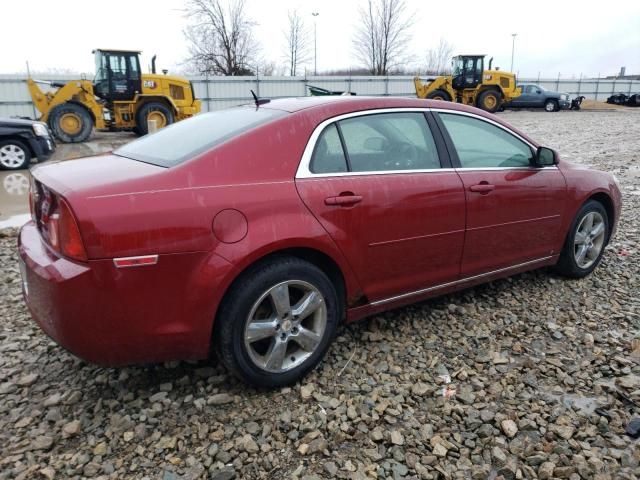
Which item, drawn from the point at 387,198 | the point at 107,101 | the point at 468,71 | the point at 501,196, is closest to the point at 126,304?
the point at 387,198

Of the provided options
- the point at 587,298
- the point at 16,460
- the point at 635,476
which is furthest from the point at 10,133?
the point at 635,476

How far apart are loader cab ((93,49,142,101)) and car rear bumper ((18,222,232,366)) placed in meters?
14.3

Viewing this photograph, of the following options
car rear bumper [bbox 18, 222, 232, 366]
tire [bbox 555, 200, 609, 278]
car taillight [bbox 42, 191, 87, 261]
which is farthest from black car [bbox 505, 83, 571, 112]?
car taillight [bbox 42, 191, 87, 261]

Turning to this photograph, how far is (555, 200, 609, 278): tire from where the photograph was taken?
158 inches

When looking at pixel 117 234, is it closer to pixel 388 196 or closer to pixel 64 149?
pixel 388 196

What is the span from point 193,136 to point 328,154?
30.5 inches

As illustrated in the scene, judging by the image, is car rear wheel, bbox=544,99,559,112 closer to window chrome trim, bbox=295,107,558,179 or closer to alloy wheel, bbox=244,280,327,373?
window chrome trim, bbox=295,107,558,179

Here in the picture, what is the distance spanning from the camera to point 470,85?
81.0 ft

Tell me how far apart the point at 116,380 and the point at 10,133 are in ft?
28.7

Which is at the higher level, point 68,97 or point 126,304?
point 68,97

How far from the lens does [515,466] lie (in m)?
2.18

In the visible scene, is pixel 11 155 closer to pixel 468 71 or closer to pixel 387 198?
pixel 387 198

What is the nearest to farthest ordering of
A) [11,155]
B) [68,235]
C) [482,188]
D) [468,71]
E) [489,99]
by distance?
1. [68,235]
2. [482,188]
3. [11,155]
4. [468,71]
5. [489,99]

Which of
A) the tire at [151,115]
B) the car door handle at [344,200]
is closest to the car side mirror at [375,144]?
the car door handle at [344,200]
